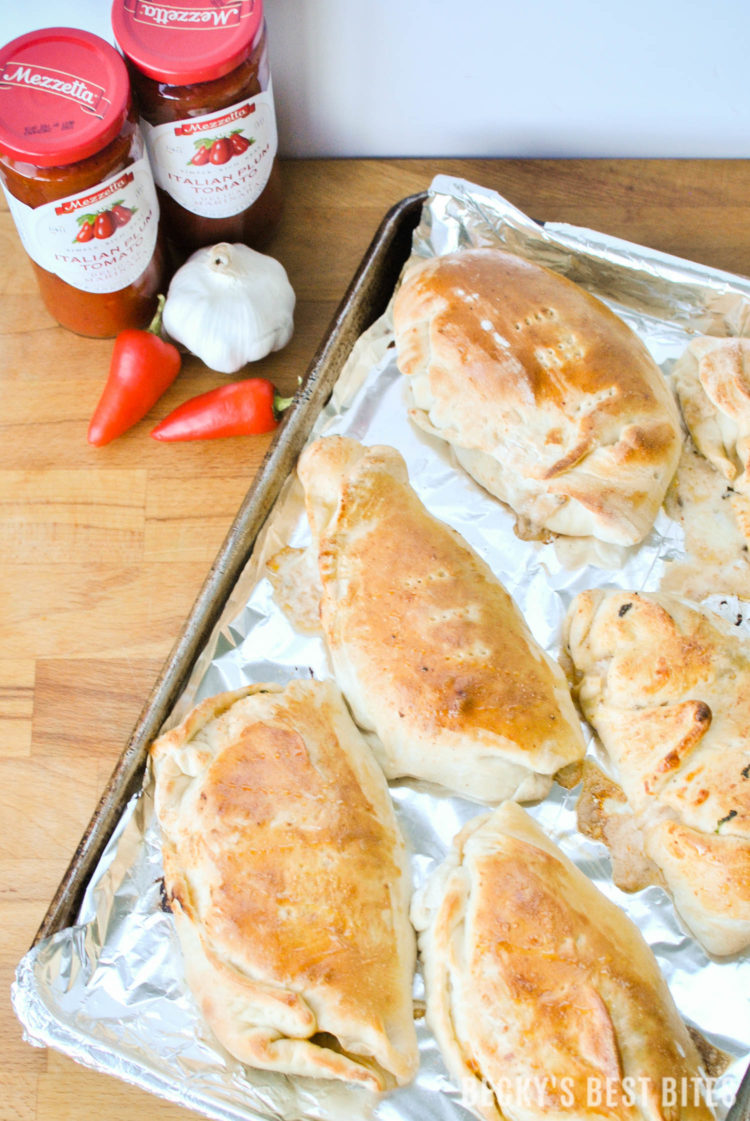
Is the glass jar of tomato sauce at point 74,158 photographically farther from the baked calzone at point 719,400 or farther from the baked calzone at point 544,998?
the baked calzone at point 544,998

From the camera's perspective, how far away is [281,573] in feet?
7.73

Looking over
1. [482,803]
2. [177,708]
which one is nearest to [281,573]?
[177,708]

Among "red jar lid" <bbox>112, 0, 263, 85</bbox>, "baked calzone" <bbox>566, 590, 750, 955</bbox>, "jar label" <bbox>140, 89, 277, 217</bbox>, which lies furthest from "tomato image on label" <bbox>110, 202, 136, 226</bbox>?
"baked calzone" <bbox>566, 590, 750, 955</bbox>

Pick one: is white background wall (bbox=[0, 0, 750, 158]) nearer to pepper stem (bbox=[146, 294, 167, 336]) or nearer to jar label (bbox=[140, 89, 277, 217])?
jar label (bbox=[140, 89, 277, 217])

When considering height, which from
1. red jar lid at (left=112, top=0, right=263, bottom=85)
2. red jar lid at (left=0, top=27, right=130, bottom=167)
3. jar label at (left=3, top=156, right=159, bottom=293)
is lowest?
→ jar label at (left=3, top=156, right=159, bottom=293)

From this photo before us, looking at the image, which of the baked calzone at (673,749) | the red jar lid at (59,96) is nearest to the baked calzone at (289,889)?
the baked calzone at (673,749)

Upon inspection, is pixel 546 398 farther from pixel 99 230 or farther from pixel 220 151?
pixel 99 230

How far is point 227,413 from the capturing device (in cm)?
250

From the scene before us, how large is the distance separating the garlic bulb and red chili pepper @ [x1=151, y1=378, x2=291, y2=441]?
9 centimetres

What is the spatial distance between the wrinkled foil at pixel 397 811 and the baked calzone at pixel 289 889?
0.33 feet

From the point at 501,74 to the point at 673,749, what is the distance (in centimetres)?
175

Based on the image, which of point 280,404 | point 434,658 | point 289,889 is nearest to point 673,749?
point 434,658

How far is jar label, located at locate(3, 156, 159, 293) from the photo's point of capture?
219 centimetres

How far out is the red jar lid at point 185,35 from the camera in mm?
2123
